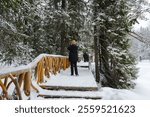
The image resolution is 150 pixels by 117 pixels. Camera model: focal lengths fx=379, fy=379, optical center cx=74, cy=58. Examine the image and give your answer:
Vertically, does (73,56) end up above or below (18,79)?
above

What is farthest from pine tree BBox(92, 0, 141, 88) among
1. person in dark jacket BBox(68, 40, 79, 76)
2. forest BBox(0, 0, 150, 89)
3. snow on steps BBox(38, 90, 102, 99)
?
snow on steps BBox(38, 90, 102, 99)

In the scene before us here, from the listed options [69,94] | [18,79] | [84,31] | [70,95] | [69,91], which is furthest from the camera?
[84,31]

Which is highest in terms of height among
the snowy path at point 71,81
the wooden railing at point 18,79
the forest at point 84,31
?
the forest at point 84,31

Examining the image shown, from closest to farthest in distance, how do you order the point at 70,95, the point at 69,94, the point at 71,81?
the point at 70,95
the point at 69,94
the point at 71,81

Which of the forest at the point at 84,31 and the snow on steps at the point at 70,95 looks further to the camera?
the forest at the point at 84,31

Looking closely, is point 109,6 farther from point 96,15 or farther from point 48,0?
point 48,0

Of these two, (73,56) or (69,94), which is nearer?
(69,94)

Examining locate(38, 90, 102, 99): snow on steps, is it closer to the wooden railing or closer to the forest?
the wooden railing

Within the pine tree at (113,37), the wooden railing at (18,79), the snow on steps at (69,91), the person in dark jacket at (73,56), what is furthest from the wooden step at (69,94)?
the pine tree at (113,37)

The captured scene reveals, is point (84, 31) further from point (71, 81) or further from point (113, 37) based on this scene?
point (71, 81)

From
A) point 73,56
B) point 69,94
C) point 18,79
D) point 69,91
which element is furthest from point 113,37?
point 18,79

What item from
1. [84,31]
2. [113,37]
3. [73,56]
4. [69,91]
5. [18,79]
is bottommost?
[69,91]

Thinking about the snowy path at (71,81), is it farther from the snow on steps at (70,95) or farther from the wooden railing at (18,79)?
the snow on steps at (70,95)

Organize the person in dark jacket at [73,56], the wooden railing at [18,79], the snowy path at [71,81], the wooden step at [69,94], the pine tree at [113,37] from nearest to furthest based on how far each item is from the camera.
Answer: the wooden railing at [18,79] → the wooden step at [69,94] → the snowy path at [71,81] → the person in dark jacket at [73,56] → the pine tree at [113,37]
